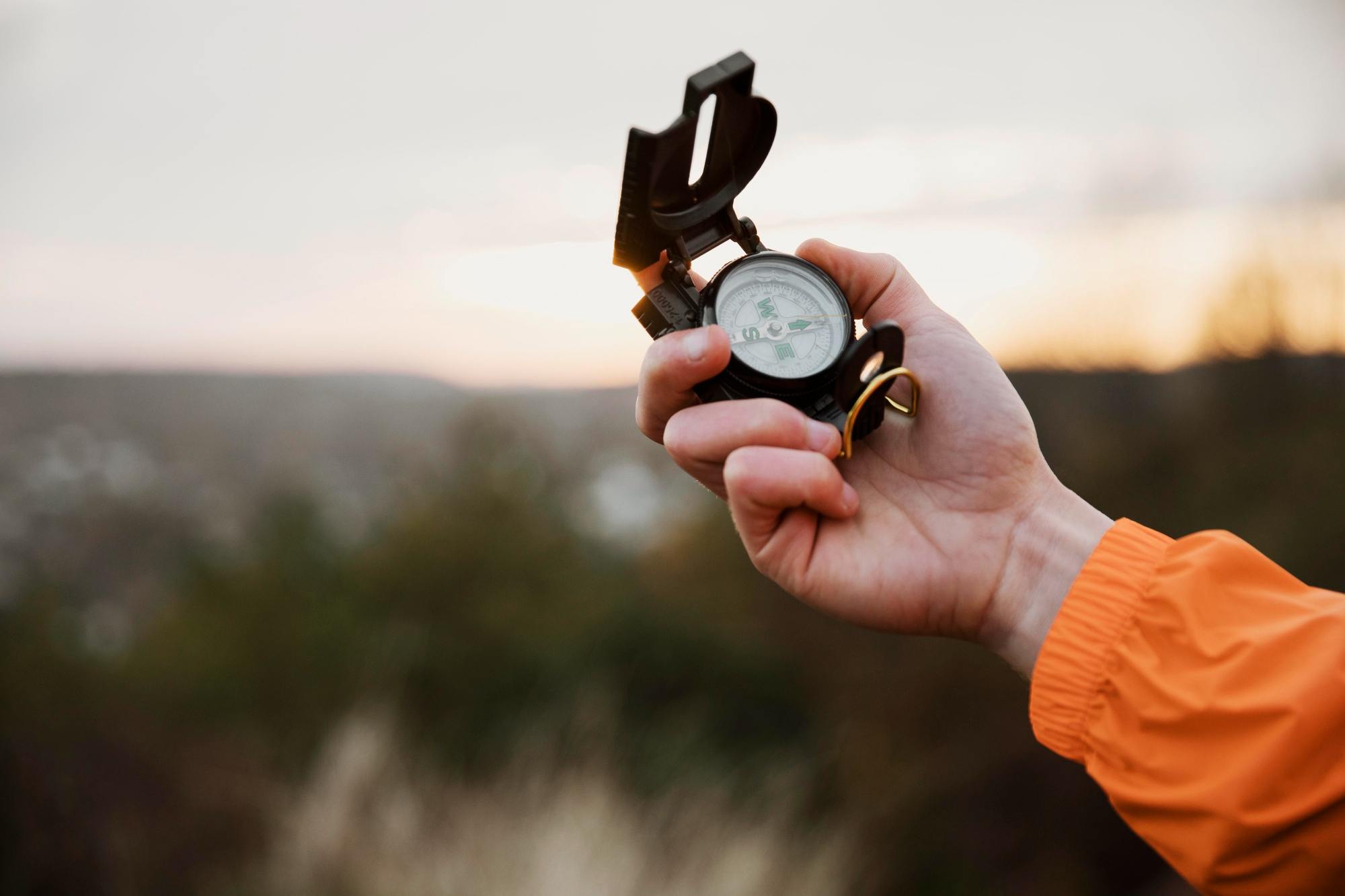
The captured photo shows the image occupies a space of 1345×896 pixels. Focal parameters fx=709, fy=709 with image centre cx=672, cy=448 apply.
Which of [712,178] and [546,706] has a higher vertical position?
[712,178]

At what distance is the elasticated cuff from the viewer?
1.56 meters

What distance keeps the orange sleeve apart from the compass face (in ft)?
2.86

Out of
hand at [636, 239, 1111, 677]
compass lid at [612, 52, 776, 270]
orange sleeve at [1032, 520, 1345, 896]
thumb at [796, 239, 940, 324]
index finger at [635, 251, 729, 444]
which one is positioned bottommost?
orange sleeve at [1032, 520, 1345, 896]

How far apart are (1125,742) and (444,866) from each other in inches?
167

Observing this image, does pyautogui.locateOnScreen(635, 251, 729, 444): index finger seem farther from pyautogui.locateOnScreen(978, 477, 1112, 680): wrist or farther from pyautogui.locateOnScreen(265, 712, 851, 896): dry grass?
pyautogui.locateOnScreen(265, 712, 851, 896): dry grass

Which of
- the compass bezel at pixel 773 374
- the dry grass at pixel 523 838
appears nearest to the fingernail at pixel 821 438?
the compass bezel at pixel 773 374

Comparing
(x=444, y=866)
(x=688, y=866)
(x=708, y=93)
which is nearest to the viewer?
(x=708, y=93)

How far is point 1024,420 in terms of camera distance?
1990 millimetres

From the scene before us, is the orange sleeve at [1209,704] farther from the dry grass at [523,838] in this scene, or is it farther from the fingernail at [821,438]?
the dry grass at [523,838]

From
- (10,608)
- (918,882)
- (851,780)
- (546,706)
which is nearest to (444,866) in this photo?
(546,706)

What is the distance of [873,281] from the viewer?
223 cm

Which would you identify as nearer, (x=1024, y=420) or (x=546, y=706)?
(x=1024, y=420)

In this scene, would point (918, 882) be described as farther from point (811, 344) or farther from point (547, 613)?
point (811, 344)

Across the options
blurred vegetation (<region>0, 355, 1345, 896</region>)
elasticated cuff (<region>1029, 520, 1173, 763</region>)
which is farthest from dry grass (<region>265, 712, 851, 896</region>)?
elasticated cuff (<region>1029, 520, 1173, 763</region>)
